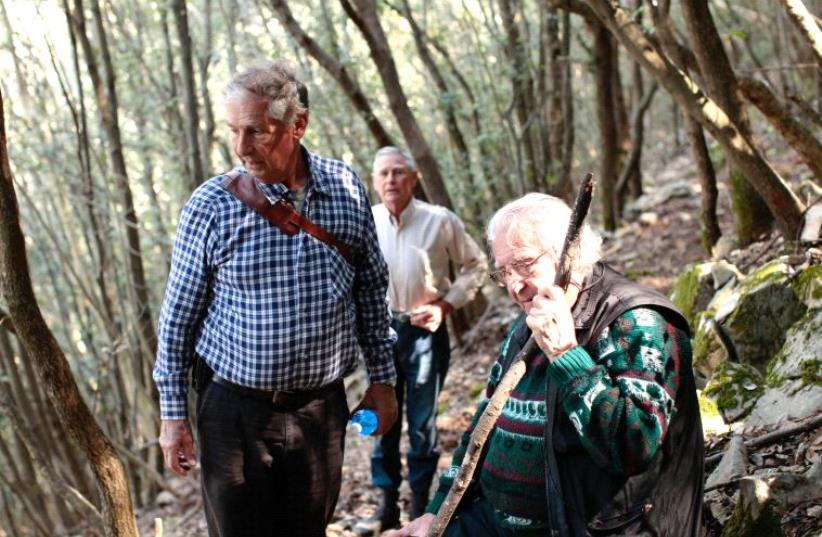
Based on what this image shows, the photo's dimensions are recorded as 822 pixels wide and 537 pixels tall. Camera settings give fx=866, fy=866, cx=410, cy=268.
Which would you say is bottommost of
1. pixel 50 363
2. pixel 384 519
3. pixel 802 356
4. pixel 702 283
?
pixel 384 519

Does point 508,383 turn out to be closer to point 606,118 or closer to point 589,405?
point 589,405

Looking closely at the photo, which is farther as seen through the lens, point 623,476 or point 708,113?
point 708,113

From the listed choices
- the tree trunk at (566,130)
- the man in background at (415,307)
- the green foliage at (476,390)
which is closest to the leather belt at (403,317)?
the man in background at (415,307)

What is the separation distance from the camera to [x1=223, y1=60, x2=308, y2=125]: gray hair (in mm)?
3318

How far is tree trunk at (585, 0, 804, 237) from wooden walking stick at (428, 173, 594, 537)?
3.37 meters

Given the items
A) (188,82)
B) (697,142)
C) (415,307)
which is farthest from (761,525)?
(188,82)

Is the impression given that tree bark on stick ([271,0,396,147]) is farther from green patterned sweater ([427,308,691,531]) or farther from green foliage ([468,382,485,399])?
green patterned sweater ([427,308,691,531])

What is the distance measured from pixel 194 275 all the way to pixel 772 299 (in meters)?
3.39

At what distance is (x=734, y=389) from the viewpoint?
454 cm

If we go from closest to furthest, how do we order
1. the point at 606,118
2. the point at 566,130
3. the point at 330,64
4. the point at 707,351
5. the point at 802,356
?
the point at 802,356, the point at 707,351, the point at 330,64, the point at 566,130, the point at 606,118

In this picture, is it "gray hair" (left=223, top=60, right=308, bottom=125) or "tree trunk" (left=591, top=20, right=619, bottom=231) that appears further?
"tree trunk" (left=591, top=20, right=619, bottom=231)

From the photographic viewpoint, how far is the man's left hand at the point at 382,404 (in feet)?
12.5

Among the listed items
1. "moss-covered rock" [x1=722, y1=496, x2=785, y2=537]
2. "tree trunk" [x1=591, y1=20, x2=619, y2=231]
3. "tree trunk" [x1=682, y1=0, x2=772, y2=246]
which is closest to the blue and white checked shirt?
"moss-covered rock" [x1=722, y1=496, x2=785, y2=537]

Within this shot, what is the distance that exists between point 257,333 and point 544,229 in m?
1.19
